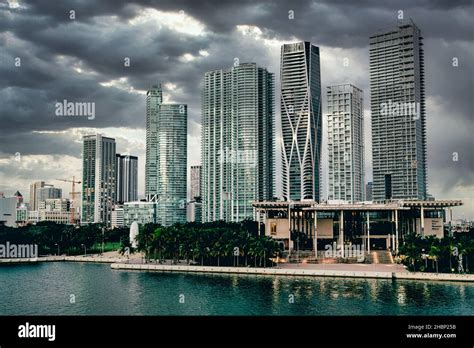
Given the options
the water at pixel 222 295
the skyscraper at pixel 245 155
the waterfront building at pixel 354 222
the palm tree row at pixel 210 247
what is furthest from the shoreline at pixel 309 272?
the skyscraper at pixel 245 155

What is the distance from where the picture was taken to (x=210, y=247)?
3391 inches

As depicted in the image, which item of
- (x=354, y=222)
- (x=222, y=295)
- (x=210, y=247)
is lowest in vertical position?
(x=222, y=295)

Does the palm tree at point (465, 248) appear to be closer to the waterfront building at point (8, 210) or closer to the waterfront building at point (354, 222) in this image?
the waterfront building at point (354, 222)

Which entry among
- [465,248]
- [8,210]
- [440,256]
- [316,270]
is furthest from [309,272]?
[8,210]

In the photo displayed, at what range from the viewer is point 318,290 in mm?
61906

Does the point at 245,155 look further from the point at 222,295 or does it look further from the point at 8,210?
the point at 222,295

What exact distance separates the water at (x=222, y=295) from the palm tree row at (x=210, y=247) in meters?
6.71

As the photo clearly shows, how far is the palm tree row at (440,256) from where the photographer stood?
239 feet

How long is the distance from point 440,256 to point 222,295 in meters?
33.3

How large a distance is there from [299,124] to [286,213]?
291 feet

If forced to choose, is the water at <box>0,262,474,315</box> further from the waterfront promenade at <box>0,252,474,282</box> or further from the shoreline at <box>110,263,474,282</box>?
the waterfront promenade at <box>0,252,474,282</box>

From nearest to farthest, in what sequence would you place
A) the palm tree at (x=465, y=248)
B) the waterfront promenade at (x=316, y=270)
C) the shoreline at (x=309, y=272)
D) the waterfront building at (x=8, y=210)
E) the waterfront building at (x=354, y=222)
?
the shoreline at (x=309, y=272) → the waterfront promenade at (x=316, y=270) → the palm tree at (x=465, y=248) → the waterfront building at (x=354, y=222) → the waterfront building at (x=8, y=210)

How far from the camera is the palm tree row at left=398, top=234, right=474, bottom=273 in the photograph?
72812 mm

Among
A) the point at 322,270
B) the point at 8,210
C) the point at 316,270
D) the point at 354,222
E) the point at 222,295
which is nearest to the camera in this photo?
the point at 222,295
